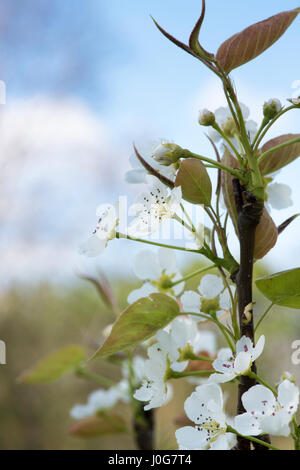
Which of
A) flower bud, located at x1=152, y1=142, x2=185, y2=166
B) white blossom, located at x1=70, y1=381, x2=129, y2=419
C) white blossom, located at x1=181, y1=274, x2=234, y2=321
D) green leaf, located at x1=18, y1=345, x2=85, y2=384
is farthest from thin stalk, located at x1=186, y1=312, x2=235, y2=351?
white blossom, located at x1=70, y1=381, x2=129, y2=419

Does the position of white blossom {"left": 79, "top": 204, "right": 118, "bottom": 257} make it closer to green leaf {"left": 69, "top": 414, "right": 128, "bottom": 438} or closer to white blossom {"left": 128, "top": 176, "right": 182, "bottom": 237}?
white blossom {"left": 128, "top": 176, "right": 182, "bottom": 237}

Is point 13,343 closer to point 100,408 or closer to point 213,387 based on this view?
point 100,408

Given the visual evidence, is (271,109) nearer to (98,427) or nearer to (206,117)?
(206,117)

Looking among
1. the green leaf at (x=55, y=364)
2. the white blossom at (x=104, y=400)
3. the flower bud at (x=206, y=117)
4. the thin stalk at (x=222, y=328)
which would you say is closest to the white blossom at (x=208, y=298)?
the thin stalk at (x=222, y=328)

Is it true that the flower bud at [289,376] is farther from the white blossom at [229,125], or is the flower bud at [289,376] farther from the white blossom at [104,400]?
the white blossom at [104,400]

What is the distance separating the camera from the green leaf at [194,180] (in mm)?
336

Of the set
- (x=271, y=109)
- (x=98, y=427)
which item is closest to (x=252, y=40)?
(x=271, y=109)

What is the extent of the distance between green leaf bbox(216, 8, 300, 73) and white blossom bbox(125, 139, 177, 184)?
69 mm

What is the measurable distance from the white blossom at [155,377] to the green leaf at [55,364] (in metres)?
0.29

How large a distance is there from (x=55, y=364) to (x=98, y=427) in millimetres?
148

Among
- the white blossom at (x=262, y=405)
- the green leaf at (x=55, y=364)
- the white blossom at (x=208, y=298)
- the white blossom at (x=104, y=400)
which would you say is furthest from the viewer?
the white blossom at (x=104, y=400)

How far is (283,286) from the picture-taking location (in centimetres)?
33

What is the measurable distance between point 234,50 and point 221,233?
12 centimetres

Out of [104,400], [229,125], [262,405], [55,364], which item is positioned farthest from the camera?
[104,400]
